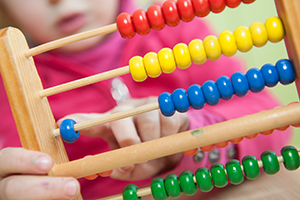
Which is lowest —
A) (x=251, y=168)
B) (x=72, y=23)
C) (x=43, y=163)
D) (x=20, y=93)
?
(x=251, y=168)

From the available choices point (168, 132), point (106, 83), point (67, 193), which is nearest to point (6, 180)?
point (67, 193)

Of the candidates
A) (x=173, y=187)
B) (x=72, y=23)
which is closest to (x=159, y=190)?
(x=173, y=187)

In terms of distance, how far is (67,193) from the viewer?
355 mm

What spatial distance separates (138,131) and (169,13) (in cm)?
30

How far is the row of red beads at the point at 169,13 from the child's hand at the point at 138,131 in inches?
8.5

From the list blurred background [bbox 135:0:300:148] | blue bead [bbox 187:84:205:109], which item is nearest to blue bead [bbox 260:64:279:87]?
blue bead [bbox 187:84:205:109]

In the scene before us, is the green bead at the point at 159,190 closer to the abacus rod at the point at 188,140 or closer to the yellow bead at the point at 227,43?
the abacus rod at the point at 188,140

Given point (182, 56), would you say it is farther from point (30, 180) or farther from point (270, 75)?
point (30, 180)

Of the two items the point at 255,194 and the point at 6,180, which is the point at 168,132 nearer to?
the point at 255,194

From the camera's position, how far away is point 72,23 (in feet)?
2.36

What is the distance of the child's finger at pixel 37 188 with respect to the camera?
350 mm

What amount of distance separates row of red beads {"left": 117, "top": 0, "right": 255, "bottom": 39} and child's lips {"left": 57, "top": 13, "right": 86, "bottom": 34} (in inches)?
14.5

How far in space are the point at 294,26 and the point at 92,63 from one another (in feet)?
1.96

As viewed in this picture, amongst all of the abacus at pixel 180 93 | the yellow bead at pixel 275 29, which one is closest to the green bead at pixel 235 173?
the abacus at pixel 180 93
